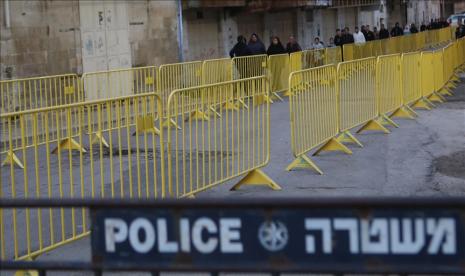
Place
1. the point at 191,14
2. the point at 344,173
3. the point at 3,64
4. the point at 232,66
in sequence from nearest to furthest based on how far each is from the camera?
the point at 344,173 → the point at 3,64 → the point at 232,66 → the point at 191,14

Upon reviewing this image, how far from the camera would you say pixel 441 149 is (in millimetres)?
12266

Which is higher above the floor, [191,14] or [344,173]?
[191,14]

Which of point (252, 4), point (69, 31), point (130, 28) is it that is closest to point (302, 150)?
point (69, 31)

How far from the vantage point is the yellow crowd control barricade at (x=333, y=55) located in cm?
2685

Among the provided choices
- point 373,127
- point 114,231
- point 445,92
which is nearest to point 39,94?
point 373,127

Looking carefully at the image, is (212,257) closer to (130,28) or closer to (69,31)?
(69,31)

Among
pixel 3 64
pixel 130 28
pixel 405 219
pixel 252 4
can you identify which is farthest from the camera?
pixel 252 4

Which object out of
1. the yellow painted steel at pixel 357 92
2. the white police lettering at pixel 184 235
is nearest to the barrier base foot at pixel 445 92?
the yellow painted steel at pixel 357 92

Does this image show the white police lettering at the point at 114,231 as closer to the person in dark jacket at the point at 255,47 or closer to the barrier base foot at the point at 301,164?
the barrier base foot at the point at 301,164

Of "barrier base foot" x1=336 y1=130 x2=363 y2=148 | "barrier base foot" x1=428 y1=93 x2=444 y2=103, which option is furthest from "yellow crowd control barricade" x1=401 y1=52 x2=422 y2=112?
"barrier base foot" x1=336 y1=130 x2=363 y2=148

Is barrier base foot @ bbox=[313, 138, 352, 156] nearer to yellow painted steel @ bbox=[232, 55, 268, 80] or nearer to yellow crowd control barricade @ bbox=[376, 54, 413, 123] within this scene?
yellow crowd control barricade @ bbox=[376, 54, 413, 123]

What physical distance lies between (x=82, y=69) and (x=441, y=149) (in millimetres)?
10440

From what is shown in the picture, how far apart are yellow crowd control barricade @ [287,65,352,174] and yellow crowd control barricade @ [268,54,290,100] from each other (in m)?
8.38

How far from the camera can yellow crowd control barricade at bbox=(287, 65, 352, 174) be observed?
10.6 metres
